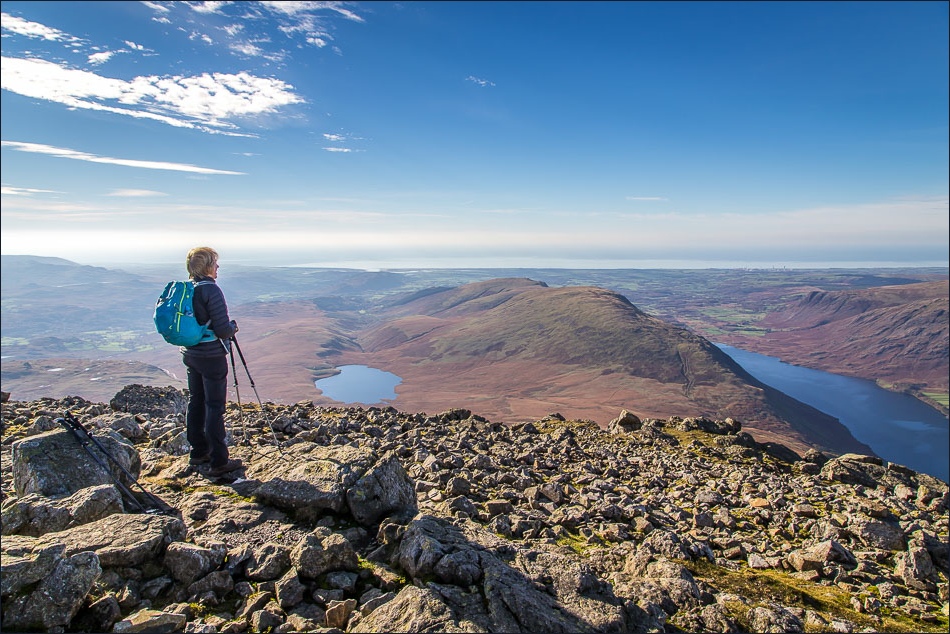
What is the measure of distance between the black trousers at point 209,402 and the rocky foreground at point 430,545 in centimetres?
62

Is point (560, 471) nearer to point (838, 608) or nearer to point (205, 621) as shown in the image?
point (838, 608)

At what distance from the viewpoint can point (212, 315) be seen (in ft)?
25.0

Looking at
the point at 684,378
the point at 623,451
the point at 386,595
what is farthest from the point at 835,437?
the point at 386,595

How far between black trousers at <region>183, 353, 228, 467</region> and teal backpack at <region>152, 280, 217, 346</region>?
566 millimetres

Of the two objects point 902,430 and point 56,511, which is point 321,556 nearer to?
point 56,511

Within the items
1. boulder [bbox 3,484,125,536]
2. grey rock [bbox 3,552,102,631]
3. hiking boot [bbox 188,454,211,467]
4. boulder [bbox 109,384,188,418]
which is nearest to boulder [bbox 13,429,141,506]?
boulder [bbox 3,484,125,536]

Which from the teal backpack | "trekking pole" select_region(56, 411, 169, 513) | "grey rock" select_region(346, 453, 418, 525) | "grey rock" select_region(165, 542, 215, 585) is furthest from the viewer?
the teal backpack

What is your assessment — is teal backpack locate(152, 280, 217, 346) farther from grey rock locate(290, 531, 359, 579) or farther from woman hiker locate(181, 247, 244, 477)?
grey rock locate(290, 531, 359, 579)

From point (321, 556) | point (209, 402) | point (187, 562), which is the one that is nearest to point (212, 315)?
point (209, 402)

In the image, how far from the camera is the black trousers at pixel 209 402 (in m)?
7.89

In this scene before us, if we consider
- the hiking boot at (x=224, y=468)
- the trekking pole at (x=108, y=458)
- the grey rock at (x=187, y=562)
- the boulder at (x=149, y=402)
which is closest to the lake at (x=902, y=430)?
the hiking boot at (x=224, y=468)

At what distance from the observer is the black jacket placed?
7.58 metres

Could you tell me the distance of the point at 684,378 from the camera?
186500 millimetres

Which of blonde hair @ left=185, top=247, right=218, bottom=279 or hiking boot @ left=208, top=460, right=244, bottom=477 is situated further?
hiking boot @ left=208, top=460, right=244, bottom=477
